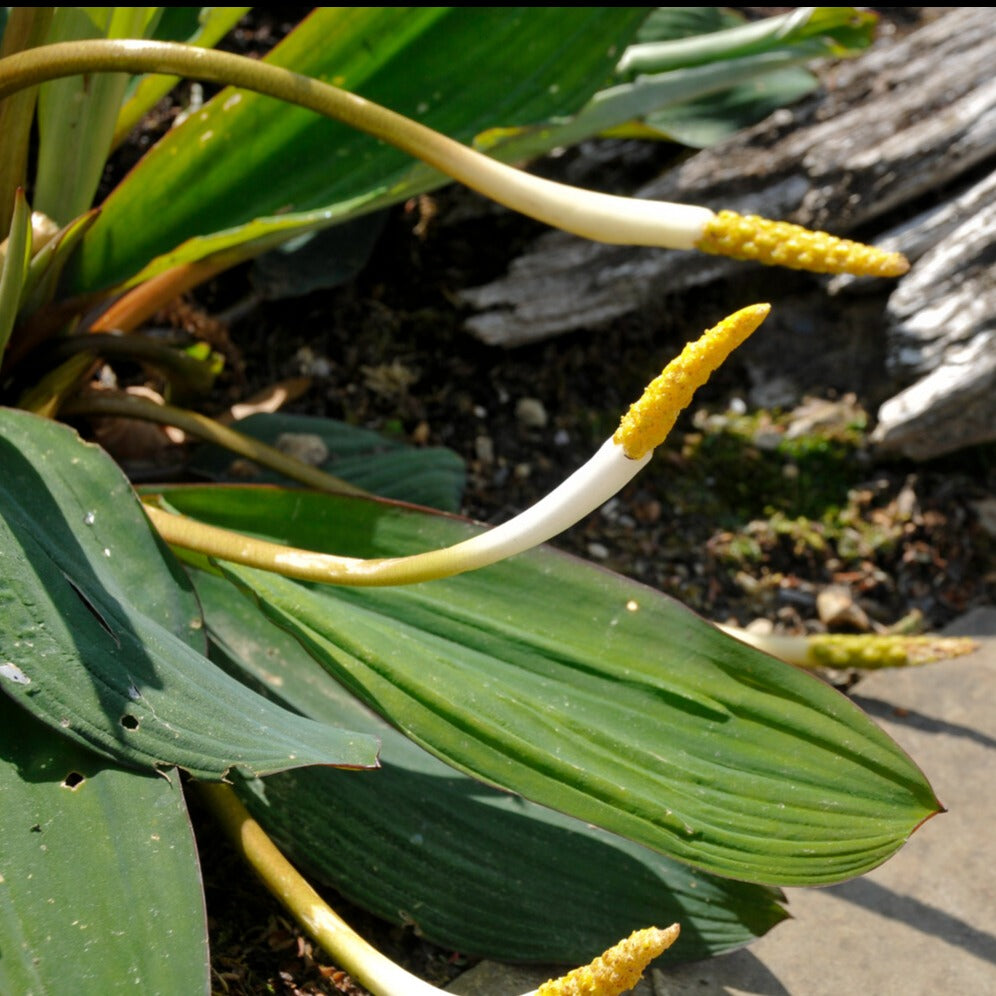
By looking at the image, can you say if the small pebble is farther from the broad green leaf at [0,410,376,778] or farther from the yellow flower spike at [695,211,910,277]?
the broad green leaf at [0,410,376,778]

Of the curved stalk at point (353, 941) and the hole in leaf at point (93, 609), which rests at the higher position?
the hole in leaf at point (93, 609)

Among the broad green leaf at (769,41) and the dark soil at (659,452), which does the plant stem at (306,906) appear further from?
the broad green leaf at (769,41)

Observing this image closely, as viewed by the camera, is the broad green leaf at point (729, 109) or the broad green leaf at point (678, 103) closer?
the broad green leaf at point (678, 103)

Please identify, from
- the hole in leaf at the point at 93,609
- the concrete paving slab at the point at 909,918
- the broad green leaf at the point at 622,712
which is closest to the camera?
the hole in leaf at the point at 93,609

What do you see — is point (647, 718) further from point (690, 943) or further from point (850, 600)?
point (850, 600)

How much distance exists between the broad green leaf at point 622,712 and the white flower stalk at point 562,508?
0.05 metres

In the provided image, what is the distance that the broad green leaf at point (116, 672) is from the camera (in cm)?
78

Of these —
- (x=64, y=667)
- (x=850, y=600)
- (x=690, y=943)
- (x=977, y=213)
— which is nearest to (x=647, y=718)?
(x=690, y=943)

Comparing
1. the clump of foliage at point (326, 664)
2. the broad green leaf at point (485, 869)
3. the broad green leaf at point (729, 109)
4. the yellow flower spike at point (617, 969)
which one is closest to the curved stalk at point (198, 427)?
the clump of foliage at point (326, 664)

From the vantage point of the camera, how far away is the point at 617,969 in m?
0.72

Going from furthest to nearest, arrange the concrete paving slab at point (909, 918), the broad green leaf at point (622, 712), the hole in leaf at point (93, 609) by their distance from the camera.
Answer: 1. the concrete paving slab at point (909, 918)
2. the broad green leaf at point (622, 712)
3. the hole in leaf at point (93, 609)

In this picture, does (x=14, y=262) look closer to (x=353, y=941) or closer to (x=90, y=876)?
(x=90, y=876)

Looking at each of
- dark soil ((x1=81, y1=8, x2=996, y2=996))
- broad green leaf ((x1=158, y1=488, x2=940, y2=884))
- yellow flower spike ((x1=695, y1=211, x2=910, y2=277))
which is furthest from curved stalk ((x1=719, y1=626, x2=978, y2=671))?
yellow flower spike ((x1=695, y1=211, x2=910, y2=277))

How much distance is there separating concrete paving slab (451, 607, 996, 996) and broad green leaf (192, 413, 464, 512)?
596mm
